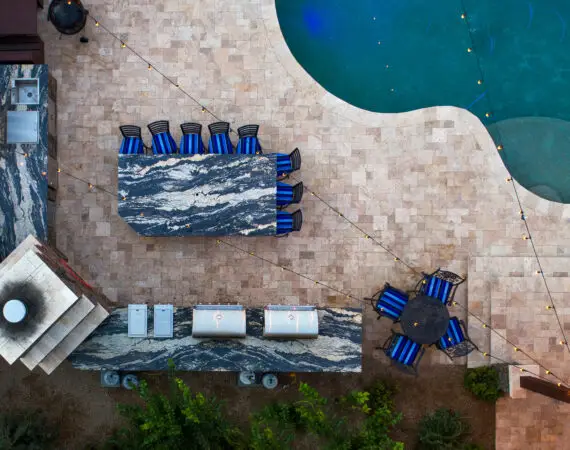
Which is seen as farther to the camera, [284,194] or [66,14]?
[66,14]

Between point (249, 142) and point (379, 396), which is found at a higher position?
point (249, 142)

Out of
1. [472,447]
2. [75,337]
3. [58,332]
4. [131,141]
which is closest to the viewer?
[58,332]

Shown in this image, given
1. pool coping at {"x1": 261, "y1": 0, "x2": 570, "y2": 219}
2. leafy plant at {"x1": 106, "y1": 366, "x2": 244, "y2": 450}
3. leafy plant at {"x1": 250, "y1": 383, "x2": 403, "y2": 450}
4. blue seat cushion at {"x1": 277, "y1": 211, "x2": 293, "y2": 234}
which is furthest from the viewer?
pool coping at {"x1": 261, "y1": 0, "x2": 570, "y2": 219}

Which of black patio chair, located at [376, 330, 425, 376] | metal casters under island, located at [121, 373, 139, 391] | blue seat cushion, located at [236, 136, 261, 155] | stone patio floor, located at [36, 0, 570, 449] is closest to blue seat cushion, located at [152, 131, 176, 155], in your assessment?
stone patio floor, located at [36, 0, 570, 449]

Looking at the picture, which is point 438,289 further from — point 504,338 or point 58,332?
point 58,332

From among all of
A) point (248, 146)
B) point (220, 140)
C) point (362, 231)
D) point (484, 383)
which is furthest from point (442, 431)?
point (220, 140)

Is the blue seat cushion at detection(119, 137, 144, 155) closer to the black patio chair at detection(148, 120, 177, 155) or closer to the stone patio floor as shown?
the black patio chair at detection(148, 120, 177, 155)

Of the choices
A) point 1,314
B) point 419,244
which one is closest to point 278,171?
point 419,244
